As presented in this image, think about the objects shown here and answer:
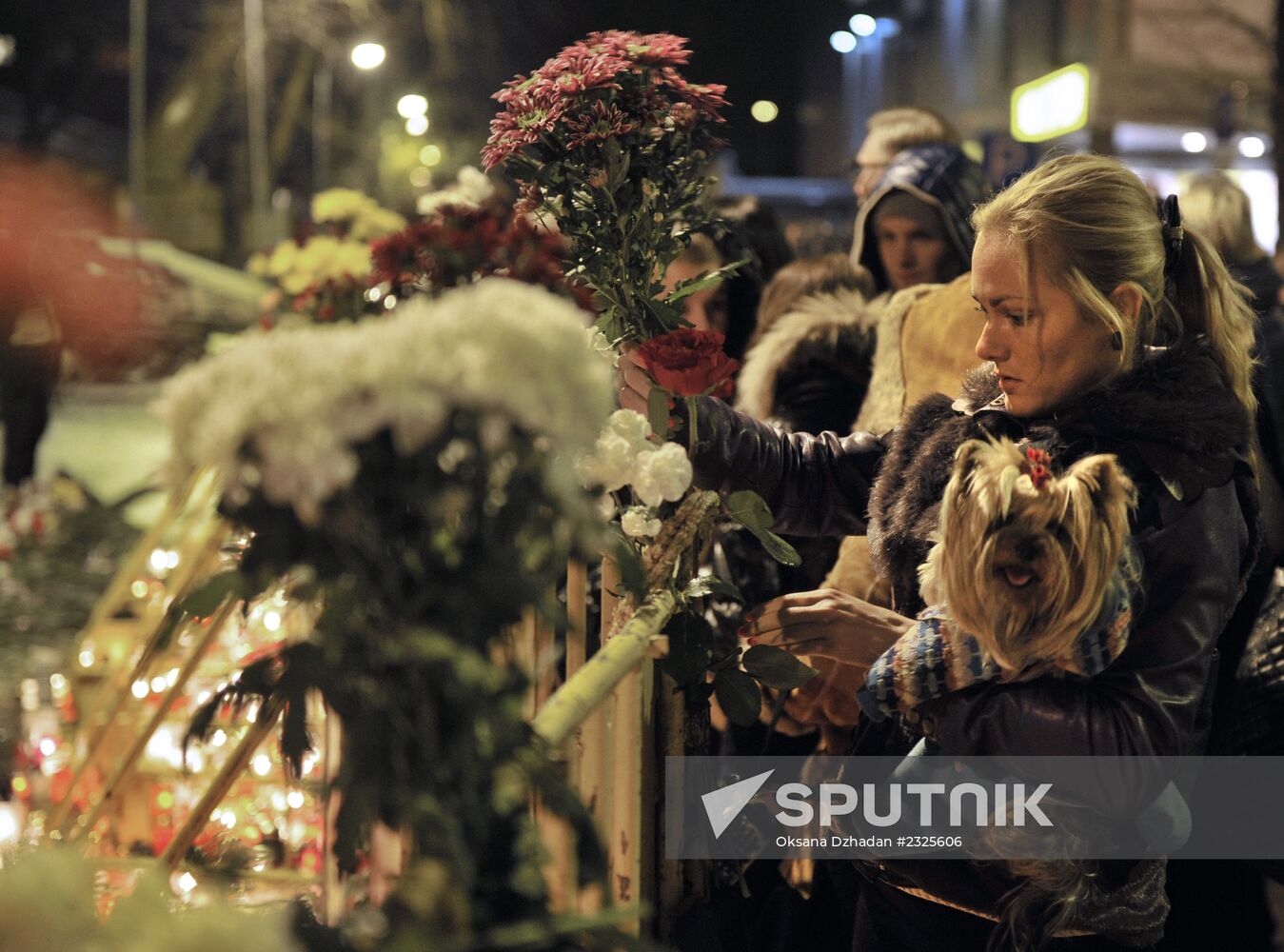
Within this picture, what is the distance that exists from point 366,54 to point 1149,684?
14.8 m

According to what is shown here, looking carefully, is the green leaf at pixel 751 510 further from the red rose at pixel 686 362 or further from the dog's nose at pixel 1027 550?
the dog's nose at pixel 1027 550

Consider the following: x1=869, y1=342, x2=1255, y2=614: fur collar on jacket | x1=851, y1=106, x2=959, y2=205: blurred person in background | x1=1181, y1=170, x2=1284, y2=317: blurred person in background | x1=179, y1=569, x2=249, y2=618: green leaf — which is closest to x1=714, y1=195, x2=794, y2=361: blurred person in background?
x1=851, y1=106, x2=959, y2=205: blurred person in background

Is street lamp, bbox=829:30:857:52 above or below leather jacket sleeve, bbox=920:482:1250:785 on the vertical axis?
above

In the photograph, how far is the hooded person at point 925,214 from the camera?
3.08 meters

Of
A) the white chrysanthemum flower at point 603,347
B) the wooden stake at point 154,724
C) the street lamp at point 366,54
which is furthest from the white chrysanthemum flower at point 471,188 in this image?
the street lamp at point 366,54

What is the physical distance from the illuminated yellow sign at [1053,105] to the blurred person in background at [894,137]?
22.6 feet

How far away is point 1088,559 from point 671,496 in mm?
481

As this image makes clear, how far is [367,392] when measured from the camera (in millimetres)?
817

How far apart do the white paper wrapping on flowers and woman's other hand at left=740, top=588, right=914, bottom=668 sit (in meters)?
1.03

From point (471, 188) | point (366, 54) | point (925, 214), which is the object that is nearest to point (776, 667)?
point (925, 214)

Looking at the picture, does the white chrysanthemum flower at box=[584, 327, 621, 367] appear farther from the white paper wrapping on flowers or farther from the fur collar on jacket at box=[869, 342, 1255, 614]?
the white paper wrapping on flowers

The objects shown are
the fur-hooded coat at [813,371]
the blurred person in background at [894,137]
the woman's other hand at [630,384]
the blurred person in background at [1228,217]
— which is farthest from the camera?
the blurred person in background at [1228,217]

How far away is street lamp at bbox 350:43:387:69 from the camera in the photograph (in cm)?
1473

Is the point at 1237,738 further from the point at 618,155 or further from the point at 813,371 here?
the point at 618,155
